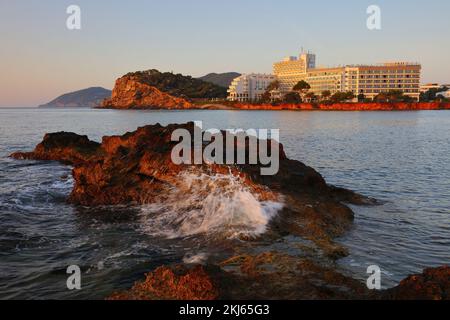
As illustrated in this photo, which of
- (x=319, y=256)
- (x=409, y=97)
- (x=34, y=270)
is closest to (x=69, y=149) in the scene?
(x=34, y=270)

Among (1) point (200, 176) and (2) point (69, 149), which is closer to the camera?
(1) point (200, 176)

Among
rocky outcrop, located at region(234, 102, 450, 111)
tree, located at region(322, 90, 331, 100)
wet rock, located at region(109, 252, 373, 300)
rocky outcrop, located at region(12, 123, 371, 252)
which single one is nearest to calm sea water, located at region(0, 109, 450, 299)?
rocky outcrop, located at region(12, 123, 371, 252)

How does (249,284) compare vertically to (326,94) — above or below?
below

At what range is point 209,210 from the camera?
49.0 feet

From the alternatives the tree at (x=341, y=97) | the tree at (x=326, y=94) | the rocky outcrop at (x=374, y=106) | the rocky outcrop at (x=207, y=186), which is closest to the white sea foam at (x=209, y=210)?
the rocky outcrop at (x=207, y=186)

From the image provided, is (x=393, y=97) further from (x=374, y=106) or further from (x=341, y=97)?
(x=341, y=97)

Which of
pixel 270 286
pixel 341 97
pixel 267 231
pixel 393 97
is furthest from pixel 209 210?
pixel 393 97

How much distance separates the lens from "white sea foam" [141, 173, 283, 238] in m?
13.6

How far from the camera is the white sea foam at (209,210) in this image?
13555 millimetres

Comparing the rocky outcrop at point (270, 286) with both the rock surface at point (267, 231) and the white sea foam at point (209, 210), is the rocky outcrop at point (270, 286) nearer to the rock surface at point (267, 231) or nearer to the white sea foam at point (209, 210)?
the rock surface at point (267, 231)

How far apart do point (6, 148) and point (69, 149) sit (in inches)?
537

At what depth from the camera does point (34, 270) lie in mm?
10844
